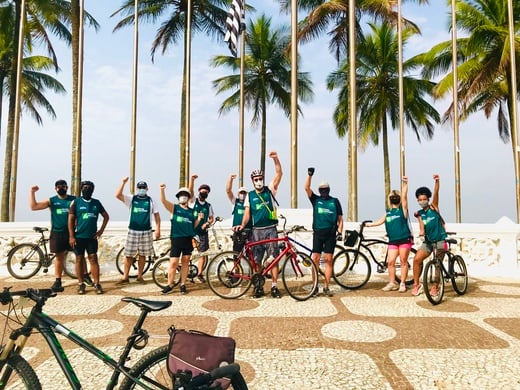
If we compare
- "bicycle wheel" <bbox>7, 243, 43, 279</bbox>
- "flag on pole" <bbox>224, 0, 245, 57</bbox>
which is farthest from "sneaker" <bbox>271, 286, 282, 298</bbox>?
"flag on pole" <bbox>224, 0, 245, 57</bbox>

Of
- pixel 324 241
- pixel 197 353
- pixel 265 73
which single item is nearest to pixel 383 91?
pixel 265 73

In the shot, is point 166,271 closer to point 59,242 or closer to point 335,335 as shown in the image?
point 59,242

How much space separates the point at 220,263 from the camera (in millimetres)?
6590

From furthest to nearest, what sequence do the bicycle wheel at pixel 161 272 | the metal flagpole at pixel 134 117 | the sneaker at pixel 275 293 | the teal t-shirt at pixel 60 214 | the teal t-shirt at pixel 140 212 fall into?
the metal flagpole at pixel 134 117
the teal t-shirt at pixel 140 212
the bicycle wheel at pixel 161 272
the teal t-shirt at pixel 60 214
the sneaker at pixel 275 293

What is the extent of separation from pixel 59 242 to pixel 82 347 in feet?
17.3

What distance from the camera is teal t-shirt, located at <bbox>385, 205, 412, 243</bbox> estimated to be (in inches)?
276

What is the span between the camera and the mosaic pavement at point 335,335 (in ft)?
10.8

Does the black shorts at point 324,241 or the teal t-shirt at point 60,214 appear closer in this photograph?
the black shorts at point 324,241

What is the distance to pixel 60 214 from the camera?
693cm

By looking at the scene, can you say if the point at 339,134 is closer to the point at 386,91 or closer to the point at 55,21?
the point at 386,91

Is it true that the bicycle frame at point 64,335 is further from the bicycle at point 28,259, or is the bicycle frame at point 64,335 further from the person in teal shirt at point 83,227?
the bicycle at point 28,259

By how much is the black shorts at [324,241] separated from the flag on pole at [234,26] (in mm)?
9802

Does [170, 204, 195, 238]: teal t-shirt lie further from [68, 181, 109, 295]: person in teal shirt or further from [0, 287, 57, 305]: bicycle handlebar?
[0, 287, 57, 305]: bicycle handlebar

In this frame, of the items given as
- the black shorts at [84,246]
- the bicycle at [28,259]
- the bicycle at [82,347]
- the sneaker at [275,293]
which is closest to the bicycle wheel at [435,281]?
→ the sneaker at [275,293]
